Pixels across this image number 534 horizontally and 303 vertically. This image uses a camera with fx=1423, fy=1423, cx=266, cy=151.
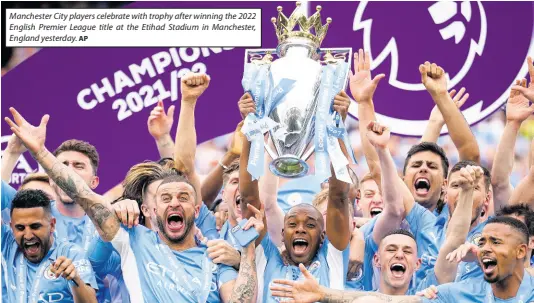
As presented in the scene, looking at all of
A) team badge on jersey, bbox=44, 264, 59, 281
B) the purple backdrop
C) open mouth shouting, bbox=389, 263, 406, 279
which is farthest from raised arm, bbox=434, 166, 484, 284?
the purple backdrop

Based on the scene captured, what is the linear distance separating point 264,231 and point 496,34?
2.81m

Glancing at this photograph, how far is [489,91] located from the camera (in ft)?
29.7

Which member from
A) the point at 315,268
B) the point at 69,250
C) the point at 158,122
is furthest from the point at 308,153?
the point at 158,122

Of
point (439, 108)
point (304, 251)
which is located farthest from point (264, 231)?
point (439, 108)

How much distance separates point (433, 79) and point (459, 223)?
1112 millimetres

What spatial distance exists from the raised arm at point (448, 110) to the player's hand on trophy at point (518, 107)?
0.80 feet

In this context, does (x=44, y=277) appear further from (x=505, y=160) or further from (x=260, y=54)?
(x=505, y=160)

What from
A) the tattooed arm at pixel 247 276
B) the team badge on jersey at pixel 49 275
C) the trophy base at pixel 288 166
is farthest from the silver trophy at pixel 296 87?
the team badge on jersey at pixel 49 275

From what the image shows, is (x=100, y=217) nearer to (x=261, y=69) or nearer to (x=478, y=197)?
(x=261, y=69)

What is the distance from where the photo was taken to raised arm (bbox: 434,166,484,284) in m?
6.76

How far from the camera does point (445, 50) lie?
30.0 ft

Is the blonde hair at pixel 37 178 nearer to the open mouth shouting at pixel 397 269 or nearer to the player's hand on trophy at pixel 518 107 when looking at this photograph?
the open mouth shouting at pixel 397 269

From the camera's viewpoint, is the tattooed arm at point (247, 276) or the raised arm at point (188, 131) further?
the raised arm at point (188, 131)
